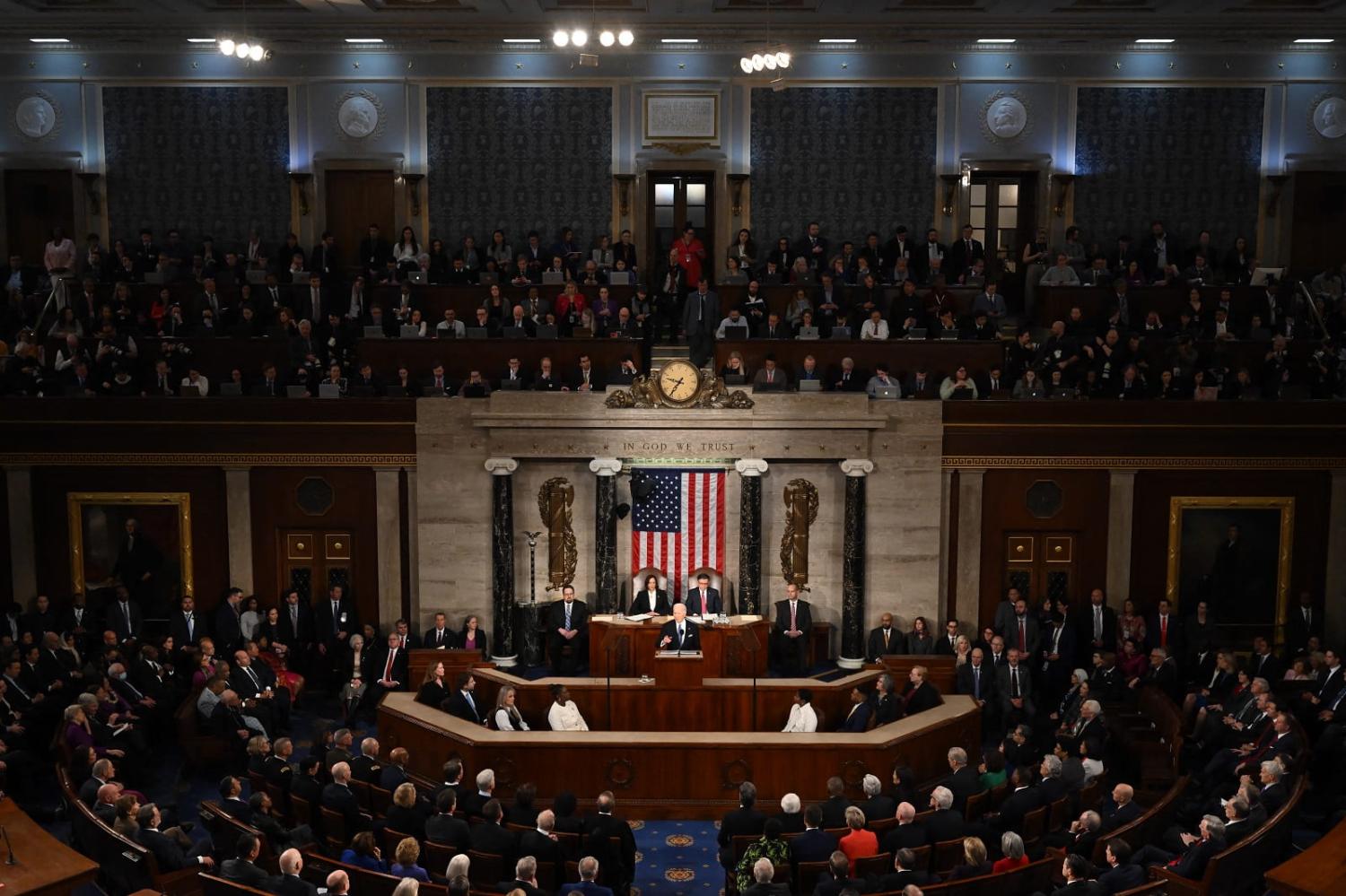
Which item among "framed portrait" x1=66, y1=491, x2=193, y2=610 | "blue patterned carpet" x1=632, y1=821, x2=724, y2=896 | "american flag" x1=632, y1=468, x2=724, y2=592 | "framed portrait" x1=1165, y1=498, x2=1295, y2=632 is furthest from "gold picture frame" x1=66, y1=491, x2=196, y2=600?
"framed portrait" x1=1165, y1=498, x2=1295, y2=632

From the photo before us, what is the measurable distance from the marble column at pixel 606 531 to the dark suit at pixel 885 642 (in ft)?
12.2

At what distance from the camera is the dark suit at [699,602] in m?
18.2

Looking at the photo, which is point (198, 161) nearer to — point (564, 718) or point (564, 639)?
point (564, 639)

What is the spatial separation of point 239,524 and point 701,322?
7.48 metres

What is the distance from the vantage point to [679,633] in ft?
55.1

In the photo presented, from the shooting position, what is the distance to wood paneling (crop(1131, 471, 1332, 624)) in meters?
19.2

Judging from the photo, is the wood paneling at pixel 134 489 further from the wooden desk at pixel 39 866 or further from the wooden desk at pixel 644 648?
the wooden desk at pixel 39 866

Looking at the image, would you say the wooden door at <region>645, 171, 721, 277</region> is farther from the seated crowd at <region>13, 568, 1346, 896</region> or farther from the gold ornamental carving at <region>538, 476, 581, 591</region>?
the seated crowd at <region>13, 568, 1346, 896</region>

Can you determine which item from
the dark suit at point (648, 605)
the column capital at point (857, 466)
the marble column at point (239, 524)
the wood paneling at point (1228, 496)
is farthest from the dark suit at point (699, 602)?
the marble column at point (239, 524)

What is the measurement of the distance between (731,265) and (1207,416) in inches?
304

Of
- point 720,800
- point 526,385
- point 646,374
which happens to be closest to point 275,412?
point 526,385

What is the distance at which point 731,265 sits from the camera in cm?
2188

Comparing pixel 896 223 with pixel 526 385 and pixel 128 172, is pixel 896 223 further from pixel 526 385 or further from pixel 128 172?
pixel 128 172

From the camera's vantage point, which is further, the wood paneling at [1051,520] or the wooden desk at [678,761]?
the wood paneling at [1051,520]
